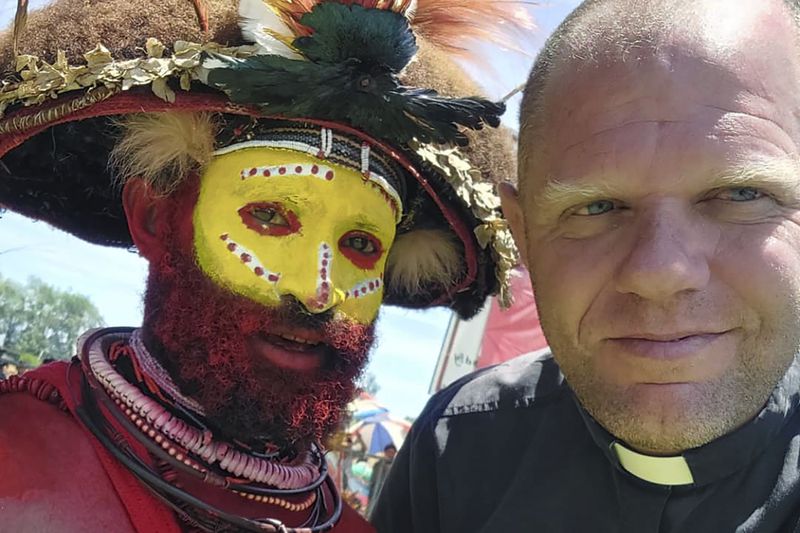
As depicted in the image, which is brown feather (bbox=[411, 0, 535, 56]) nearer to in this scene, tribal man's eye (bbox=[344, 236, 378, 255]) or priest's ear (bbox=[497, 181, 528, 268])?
priest's ear (bbox=[497, 181, 528, 268])

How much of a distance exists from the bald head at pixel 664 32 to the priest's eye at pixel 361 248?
1.76 ft

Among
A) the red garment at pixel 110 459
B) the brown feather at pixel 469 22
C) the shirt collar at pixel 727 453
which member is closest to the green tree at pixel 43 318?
the red garment at pixel 110 459

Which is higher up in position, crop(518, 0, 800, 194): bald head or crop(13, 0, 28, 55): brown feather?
crop(518, 0, 800, 194): bald head

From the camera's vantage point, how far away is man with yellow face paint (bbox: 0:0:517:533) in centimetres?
186

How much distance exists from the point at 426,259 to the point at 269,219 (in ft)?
2.17

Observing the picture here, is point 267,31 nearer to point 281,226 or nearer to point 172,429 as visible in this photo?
point 281,226

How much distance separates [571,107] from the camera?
5.98 feet

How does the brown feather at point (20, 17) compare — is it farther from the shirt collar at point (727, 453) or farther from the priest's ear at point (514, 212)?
the shirt collar at point (727, 453)

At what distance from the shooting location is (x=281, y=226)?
2.07 meters

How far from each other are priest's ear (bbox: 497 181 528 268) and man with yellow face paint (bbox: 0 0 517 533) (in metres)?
0.08

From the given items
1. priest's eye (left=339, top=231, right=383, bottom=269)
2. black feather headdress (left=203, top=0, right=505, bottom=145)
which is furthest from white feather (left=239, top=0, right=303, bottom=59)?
priest's eye (left=339, top=231, right=383, bottom=269)

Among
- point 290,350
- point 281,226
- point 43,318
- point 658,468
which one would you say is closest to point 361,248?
point 281,226

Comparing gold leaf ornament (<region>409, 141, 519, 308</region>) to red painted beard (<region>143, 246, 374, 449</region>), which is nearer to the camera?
red painted beard (<region>143, 246, 374, 449</region>)

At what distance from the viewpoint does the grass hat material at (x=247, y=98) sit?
1.90 m
